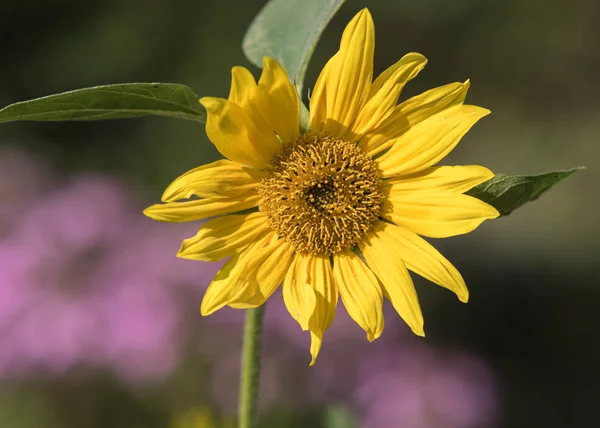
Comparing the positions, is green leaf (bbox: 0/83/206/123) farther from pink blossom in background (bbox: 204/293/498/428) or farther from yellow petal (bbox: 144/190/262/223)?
pink blossom in background (bbox: 204/293/498/428)

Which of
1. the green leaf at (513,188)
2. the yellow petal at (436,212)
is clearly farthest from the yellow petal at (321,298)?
the green leaf at (513,188)

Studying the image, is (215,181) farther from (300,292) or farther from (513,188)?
(513,188)

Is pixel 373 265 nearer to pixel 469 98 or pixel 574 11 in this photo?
pixel 469 98

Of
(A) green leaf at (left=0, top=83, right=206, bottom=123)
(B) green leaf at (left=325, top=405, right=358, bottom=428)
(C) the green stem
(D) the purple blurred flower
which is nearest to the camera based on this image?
(A) green leaf at (left=0, top=83, right=206, bottom=123)

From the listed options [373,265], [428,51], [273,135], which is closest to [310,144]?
[273,135]

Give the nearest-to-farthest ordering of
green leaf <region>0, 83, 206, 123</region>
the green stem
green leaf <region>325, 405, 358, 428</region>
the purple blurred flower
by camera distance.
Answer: green leaf <region>0, 83, 206, 123</region>, the green stem, green leaf <region>325, 405, 358, 428</region>, the purple blurred flower

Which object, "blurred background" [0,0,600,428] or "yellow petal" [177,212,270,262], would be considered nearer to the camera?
"yellow petal" [177,212,270,262]

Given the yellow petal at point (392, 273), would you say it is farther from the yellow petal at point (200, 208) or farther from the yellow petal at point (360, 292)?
the yellow petal at point (200, 208)

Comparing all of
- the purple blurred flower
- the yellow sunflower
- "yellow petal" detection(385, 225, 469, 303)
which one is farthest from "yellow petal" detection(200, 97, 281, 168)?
the purple blurred flower
